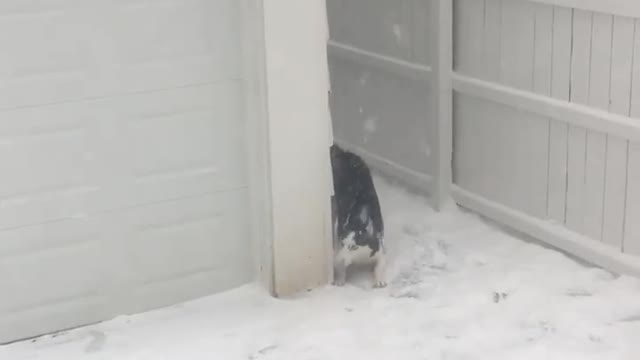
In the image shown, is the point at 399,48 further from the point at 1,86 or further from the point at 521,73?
the point at 1,86

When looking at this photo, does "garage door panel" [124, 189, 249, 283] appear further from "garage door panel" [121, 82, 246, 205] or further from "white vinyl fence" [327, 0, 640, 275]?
"white vinyl fence" [327, 0, 640, 275]

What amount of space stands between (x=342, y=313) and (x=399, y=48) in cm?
197

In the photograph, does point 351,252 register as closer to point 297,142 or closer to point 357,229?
point 357,229

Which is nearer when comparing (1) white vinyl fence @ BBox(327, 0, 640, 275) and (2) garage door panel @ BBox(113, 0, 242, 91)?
→ (2) garage door panel @ BBox(113, 0, 242, 91)

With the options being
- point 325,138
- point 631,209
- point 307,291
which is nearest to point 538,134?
point 631,209

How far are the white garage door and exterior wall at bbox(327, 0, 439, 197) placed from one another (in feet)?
4.49

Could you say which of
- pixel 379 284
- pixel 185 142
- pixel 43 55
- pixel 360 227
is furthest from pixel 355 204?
pixel 43 55

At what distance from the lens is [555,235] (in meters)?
4.36

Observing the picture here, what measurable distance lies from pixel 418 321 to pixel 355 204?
0.74 m

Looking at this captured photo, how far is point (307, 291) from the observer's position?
165 inches

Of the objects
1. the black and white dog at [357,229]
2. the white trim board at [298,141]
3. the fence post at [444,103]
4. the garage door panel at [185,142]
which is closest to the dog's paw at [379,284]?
the black and white dog at [357,229]

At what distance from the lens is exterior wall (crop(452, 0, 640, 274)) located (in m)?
3.91

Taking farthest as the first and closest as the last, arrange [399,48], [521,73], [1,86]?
[399,48] < [521,73] < [1,86]

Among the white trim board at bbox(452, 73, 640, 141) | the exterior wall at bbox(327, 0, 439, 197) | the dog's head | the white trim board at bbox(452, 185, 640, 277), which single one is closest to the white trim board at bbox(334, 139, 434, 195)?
the exterior wall at bbox(327, 0, 439, 197)
